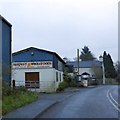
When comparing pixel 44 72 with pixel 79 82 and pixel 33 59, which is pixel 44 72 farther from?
pixel 79 82

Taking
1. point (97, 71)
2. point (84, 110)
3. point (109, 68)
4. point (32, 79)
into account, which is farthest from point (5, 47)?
point (109, 68)

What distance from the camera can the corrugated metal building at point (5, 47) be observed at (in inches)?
1066

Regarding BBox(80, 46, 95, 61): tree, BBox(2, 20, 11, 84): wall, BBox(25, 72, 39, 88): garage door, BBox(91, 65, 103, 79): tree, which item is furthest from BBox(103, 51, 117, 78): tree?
BBox(2, 20, 11, 84): wall

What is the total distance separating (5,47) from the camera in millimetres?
28859

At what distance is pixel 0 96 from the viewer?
20594 millimetres

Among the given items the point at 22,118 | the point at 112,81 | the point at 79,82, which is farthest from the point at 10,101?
the point at 112,81

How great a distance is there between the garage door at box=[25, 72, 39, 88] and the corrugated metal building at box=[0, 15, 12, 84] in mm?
17589

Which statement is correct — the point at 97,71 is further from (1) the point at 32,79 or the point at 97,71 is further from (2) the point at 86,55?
(1) the point at 32,79

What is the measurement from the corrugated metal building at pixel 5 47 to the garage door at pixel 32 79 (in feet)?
57.7

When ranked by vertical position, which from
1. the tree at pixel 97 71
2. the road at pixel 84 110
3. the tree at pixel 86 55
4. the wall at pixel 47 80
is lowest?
the road at pixel 84 110

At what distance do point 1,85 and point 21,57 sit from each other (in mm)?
27817

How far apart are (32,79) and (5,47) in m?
20.1

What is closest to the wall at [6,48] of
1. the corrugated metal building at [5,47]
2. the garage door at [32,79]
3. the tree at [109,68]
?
the corrugated metal building at [5,47]

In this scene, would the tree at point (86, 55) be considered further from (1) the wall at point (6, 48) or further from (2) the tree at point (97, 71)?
(1) the wall at point (6, 48)
